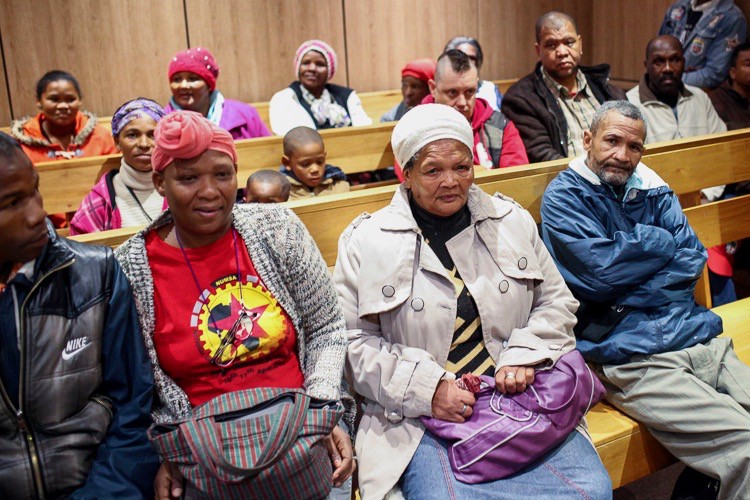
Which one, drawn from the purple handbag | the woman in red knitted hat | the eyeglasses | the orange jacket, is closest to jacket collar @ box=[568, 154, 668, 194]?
the purple handbag

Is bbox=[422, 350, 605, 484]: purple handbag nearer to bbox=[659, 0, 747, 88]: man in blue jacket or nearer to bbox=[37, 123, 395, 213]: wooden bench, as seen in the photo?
bbox=[37, 123, 395, 213]: wooden bench

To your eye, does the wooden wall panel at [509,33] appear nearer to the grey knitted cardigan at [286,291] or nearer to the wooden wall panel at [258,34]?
the wooden wall panel at [258,34]

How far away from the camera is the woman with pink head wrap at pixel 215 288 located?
5.92ft

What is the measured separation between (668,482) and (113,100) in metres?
4.62

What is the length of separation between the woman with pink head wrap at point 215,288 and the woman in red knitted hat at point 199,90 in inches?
86.2

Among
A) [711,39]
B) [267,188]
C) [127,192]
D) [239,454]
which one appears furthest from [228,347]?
[711,39]

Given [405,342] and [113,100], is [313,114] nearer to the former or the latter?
[113,100]

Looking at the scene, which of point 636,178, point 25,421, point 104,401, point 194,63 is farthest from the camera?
point 194,63

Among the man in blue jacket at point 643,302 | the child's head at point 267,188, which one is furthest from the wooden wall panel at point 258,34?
the man in blue jacket at point 643,302

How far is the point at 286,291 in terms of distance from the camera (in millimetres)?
1910

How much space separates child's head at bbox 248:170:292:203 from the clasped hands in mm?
1310

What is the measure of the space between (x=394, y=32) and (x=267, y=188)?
3.89m

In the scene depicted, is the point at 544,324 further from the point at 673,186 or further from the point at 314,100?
the point at 314,100

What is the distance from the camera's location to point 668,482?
2.78 m
